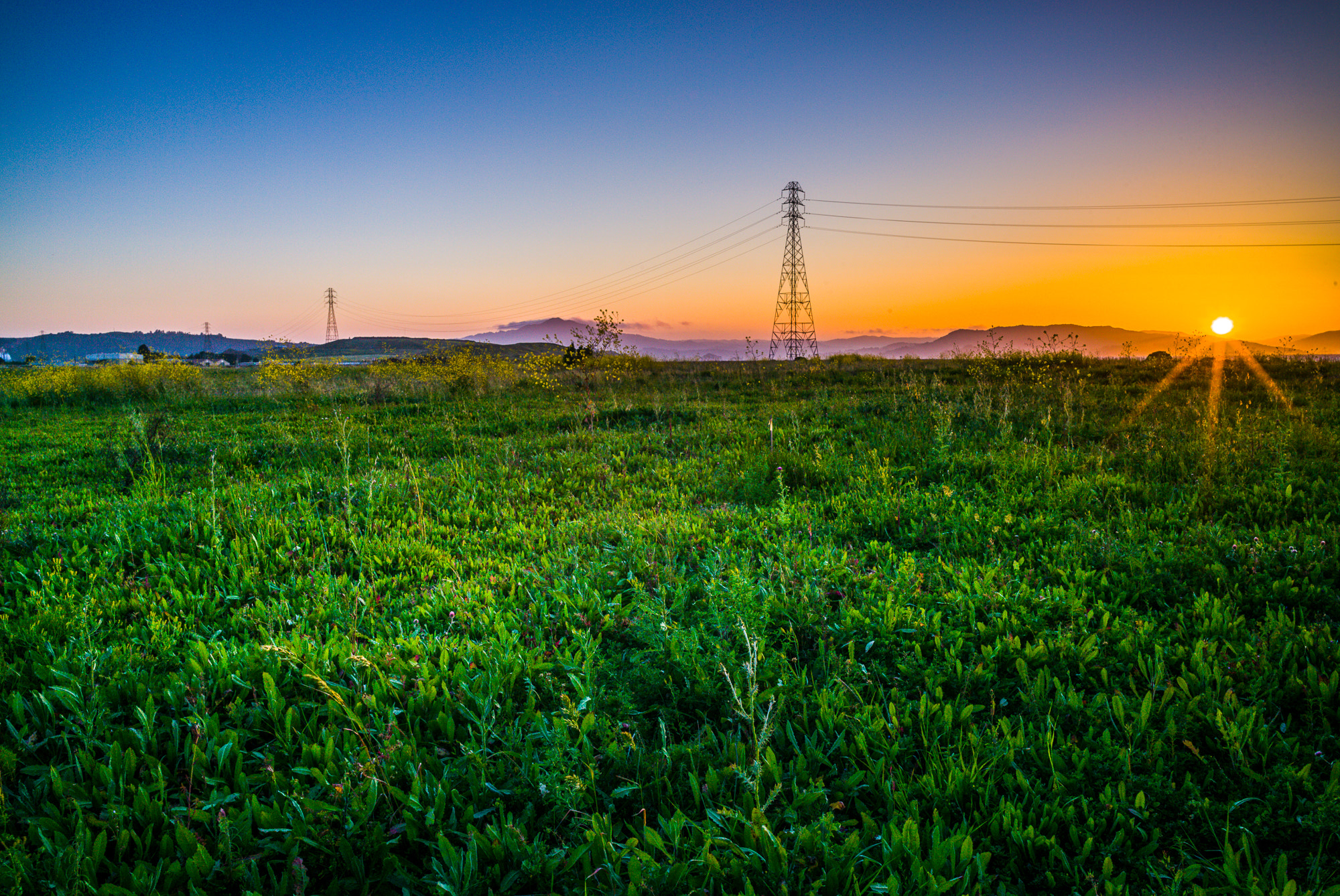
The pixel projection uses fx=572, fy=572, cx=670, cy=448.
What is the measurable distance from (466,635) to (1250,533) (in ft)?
18.1

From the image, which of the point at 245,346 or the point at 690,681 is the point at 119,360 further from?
the point at 245,346

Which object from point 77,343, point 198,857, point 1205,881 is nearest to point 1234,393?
point 1205,881

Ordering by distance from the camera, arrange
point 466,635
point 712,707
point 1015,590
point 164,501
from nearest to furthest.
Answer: point 712,707, point 466,635, point 1015,590, point 164,501

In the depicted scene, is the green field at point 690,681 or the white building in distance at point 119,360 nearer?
the green field at point 690,681

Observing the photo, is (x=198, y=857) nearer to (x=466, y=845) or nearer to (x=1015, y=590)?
(x=466, y=845)

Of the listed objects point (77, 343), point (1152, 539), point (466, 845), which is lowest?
point (466, 845)

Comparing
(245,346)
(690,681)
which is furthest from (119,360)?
(245,346)

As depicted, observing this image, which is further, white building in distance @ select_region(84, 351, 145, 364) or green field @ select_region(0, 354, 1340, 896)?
white building in distance @ select_region(84, 351, 145, 364)

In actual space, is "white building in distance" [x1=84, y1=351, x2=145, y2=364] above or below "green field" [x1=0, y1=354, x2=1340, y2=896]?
above

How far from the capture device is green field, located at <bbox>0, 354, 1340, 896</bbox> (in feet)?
6.43

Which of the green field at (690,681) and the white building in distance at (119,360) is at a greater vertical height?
the white building in distance at (119,360)

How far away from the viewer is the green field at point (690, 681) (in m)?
1.96

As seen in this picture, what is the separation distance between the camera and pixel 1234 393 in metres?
10.7

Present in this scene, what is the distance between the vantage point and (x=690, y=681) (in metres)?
2.80
